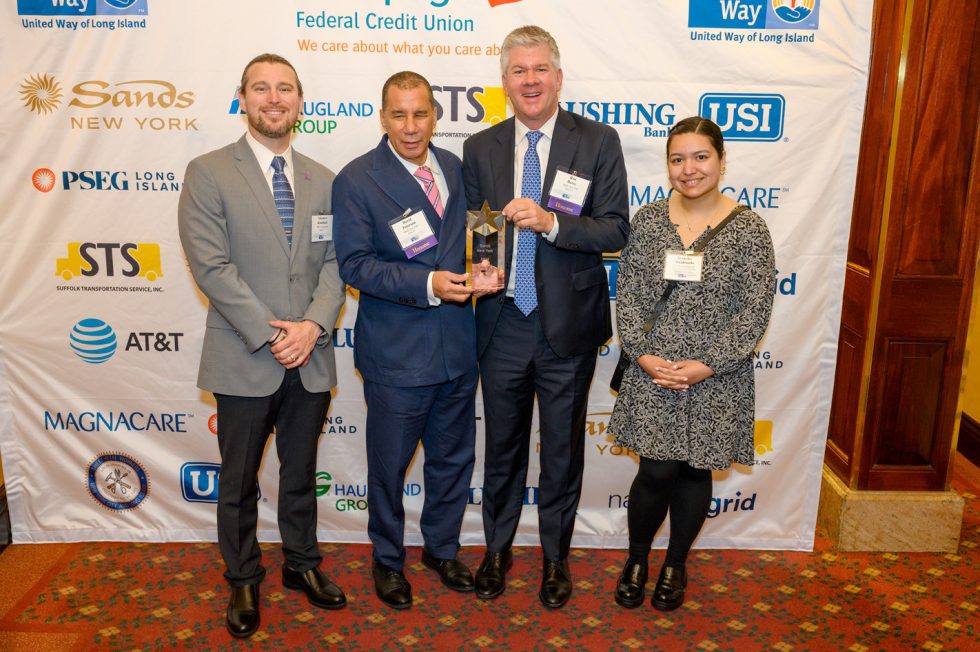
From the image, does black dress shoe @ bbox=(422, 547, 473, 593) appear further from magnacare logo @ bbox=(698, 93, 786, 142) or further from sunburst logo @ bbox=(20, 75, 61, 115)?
sunburst logo @ bbox=(20, 75, 61, 115)

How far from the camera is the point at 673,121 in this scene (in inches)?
124

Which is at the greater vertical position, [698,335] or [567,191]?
[567,191]

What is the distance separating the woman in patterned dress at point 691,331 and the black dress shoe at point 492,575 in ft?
1.92

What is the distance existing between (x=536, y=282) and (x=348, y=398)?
3.51ft

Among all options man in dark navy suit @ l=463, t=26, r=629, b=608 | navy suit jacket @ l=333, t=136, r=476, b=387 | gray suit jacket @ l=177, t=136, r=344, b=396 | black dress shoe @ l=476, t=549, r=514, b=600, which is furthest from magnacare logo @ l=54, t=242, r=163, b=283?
black dress shoe @ l=476, t=549, r=514, b=600

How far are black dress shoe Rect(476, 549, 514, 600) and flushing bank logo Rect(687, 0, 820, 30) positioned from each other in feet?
6.93

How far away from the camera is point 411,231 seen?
2.67m

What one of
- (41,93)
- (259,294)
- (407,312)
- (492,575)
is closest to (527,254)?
(407,312)

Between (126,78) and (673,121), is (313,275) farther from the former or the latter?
(673,121)

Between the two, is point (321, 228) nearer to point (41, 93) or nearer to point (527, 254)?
point (527, 254)

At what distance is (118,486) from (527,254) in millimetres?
2008

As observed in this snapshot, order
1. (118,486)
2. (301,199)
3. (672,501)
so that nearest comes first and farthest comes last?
(301,199)
(672,501)
(118,486)

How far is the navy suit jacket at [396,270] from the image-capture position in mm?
2662

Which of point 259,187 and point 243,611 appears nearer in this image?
point 259,187
